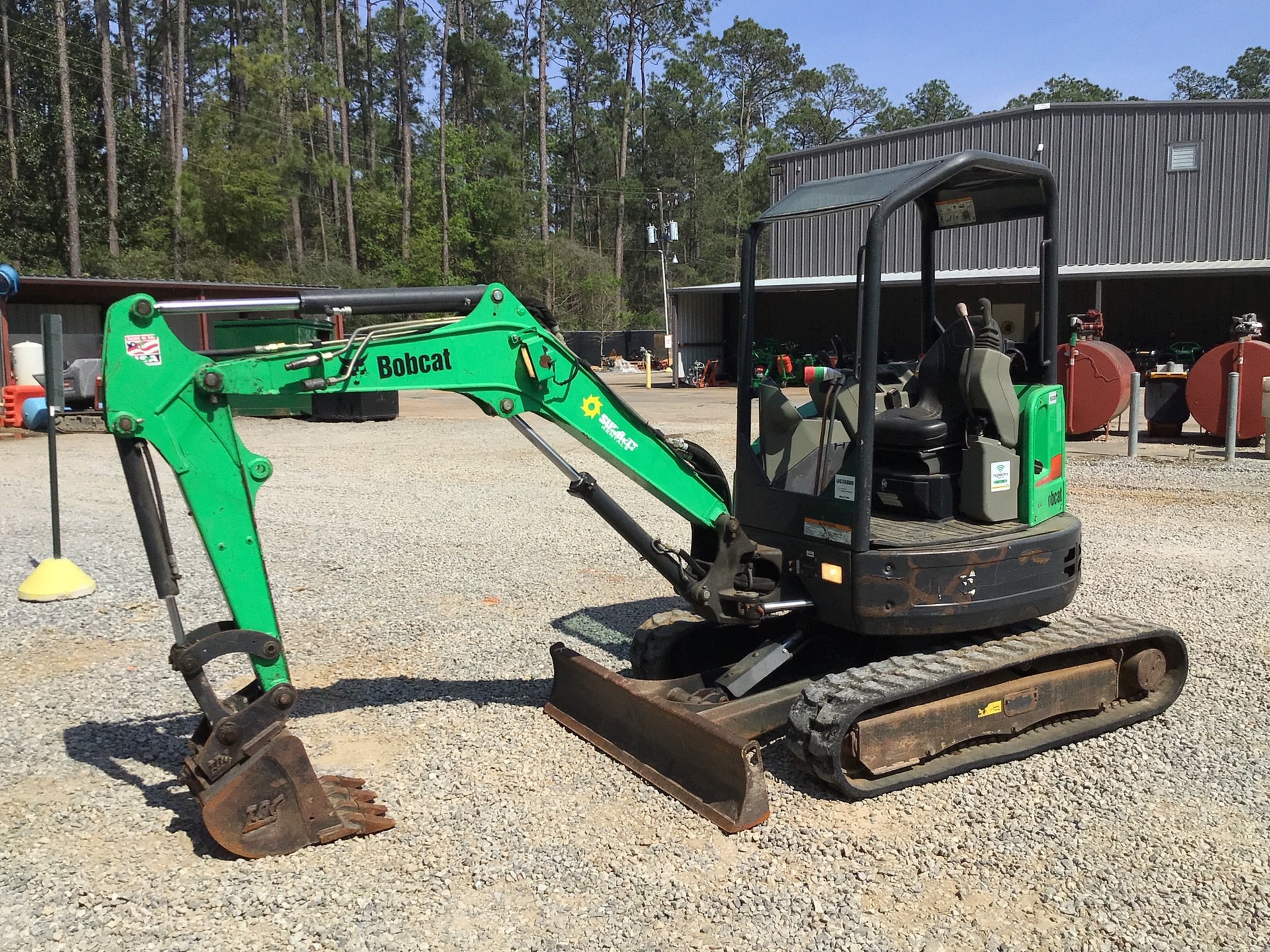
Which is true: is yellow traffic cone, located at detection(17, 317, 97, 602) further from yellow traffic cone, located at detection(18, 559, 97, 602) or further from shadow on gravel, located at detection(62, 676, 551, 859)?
shadow on gravel, located at detection(62, 676, 551, 859)

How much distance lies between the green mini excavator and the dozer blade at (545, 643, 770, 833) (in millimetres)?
13

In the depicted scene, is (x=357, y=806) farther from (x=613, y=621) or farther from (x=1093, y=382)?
(x=1093, y=382)

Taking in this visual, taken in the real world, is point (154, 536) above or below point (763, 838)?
above

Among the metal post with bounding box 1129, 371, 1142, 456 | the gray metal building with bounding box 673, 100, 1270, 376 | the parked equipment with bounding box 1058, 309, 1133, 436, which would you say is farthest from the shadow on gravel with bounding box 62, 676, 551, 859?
the gray metal building with bounding box 673, 100, 1270, 376

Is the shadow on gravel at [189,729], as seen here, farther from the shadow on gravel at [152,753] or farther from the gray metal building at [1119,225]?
the gray metal building at [1119,225]

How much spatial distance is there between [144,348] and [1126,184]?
3059 centimetres

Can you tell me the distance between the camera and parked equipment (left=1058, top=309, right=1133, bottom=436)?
17.0 metres

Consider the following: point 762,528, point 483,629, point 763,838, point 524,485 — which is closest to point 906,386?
point 762,528

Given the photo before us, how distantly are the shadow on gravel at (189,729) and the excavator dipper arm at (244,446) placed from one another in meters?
0.34

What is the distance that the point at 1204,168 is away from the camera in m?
28.7

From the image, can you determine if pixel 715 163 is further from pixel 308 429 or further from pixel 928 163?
pixel 928 163

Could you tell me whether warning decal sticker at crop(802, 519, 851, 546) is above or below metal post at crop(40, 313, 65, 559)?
below

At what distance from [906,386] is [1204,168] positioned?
27.8 meters

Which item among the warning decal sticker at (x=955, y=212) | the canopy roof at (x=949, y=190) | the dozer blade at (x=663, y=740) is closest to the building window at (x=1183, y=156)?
the canopy roof at (x=949, y=190)
